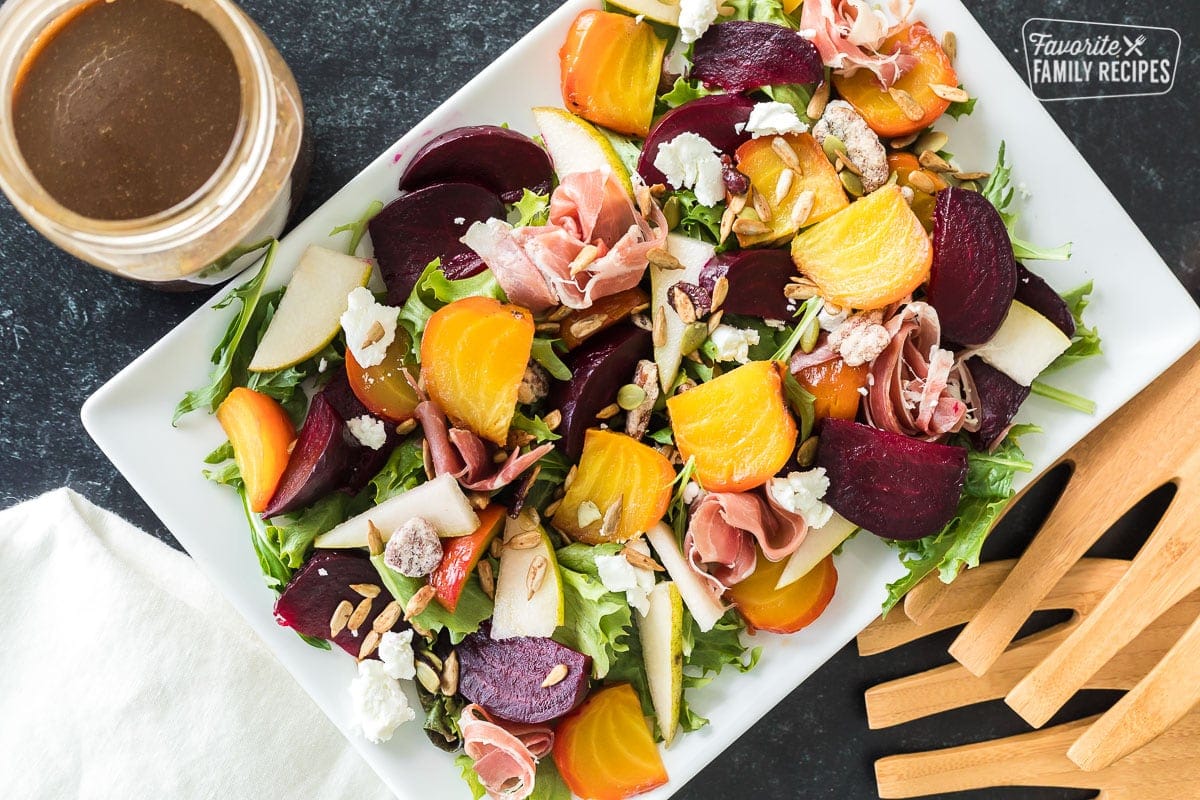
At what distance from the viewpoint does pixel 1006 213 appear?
5.45ft

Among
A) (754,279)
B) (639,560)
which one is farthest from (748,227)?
(639,560)

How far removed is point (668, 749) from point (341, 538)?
0.60 metres

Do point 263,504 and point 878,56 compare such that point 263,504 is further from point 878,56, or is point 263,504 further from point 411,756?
point 878,56

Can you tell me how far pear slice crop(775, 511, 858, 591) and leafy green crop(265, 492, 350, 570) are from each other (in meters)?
0.68

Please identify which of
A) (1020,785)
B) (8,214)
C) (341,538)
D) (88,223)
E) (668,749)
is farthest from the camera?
(1020,785)

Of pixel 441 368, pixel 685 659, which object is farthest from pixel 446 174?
pixel 685 659

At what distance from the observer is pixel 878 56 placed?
158cm

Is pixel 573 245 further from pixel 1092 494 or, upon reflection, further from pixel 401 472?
pixel 1092 494

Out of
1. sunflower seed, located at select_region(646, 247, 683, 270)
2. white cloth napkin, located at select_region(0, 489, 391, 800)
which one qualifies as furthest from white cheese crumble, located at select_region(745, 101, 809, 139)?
white cloth napkin, located at select_region(0, 489, 391, 800)

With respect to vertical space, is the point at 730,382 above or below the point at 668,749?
above

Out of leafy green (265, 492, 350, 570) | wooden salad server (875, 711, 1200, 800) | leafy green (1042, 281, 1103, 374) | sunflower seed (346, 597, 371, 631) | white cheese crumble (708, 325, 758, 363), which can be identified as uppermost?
leafy green (265, 492, 350, 570)

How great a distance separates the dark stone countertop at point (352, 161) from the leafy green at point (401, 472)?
516mm

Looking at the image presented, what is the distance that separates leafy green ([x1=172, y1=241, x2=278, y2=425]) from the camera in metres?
1.54

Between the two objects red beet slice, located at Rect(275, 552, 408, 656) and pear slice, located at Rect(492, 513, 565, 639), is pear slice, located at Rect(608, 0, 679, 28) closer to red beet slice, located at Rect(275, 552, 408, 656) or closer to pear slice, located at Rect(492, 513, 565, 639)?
pear slice, located at Rect(492, 513, 565, 639)
